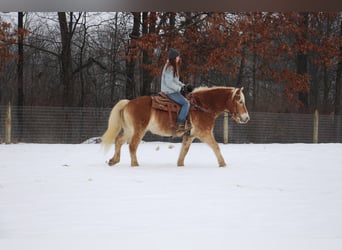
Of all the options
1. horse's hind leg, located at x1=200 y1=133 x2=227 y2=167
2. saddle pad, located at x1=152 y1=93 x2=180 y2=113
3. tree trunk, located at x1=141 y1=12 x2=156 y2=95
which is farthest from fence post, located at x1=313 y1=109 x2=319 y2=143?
tree trunk, located at x1=141 y1=12 x2=156 y2=95

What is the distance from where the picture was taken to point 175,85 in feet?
13.2

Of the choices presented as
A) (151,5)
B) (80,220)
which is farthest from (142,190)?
(151,5)

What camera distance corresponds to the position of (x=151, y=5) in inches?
138

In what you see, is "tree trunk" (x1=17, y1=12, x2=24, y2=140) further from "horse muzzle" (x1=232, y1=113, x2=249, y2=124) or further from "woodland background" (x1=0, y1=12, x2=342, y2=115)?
"horse muzzle" (x1=232, y1=113, x2=249, y2=124)

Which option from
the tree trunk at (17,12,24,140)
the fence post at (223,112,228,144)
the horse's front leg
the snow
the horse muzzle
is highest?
the tree trunk at (17,12,24,140)

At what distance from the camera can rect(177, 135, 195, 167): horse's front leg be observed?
4.14 metres

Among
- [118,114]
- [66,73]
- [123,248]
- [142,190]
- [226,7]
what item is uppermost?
[226,7]

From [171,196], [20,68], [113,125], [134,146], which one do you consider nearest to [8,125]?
[20,68]

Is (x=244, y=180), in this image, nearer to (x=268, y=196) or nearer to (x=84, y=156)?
(x=268, y=196)

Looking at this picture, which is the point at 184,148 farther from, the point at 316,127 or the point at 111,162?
the point at 316,127

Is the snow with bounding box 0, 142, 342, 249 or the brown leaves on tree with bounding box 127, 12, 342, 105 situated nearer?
the snow with bounding box 0, 142, 342, 249

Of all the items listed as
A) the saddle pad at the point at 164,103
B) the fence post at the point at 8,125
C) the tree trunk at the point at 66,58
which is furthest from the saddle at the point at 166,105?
the fence post at the point at 8,125

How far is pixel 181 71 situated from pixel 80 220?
1.51m

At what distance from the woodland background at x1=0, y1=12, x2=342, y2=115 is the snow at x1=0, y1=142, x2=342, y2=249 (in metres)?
0.44
